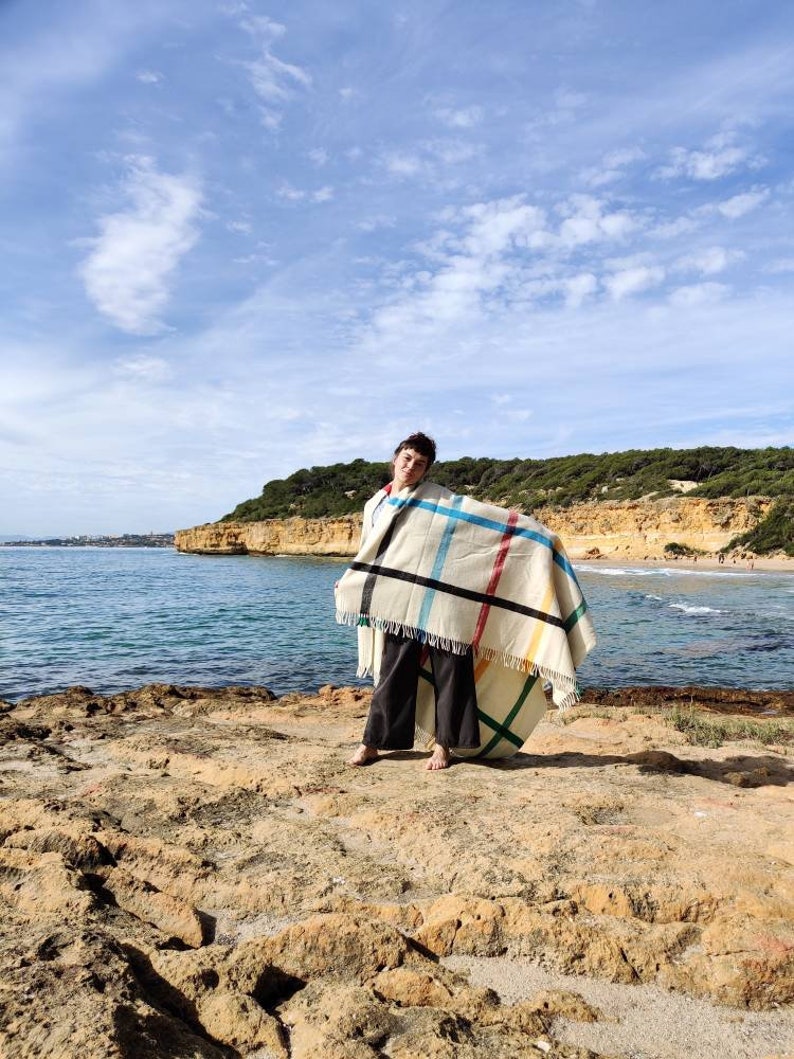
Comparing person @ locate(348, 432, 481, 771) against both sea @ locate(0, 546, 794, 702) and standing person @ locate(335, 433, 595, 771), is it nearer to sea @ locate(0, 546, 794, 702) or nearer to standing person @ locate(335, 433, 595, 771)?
standing person @ locate(335, 433, 595, 771)

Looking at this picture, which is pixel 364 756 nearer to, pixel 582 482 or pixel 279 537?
pixel 582 482

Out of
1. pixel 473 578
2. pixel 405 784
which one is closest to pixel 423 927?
pixel 405 784

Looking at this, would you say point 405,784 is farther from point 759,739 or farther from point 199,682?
point 199,682

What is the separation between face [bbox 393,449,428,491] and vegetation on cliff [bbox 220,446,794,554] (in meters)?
42.6

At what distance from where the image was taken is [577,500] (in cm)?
5841

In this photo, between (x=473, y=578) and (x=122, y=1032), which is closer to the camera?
(x=122, y=1032)

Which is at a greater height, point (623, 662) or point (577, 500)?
point (577, 500)

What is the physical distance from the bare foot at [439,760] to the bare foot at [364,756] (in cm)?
40

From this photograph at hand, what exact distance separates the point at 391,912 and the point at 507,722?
223 centimetres

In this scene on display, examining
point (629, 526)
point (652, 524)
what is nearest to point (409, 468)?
point (652, 524)

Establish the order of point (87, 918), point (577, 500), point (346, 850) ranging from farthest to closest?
point (577, 500) → point (346, 850) → point (87, 918)

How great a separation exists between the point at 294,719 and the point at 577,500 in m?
53.9

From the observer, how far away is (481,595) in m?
4.43

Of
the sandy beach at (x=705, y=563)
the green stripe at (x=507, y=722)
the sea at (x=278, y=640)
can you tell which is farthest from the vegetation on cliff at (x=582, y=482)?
the green stripe at (x=507, y=722)
